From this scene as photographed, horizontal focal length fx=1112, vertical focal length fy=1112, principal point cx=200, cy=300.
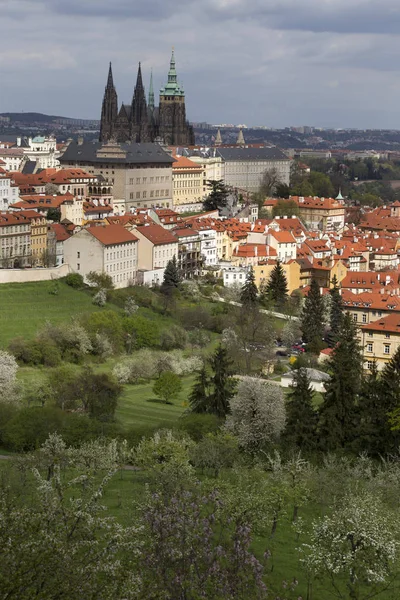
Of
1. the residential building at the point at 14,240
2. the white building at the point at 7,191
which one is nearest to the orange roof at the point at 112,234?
the residential building at the point at 14,240

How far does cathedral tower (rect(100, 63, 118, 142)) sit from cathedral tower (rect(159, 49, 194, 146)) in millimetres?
6200

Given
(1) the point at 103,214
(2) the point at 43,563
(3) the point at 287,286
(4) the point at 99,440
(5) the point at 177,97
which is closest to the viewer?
(2) the point at 43,563

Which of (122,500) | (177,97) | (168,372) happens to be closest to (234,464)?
(122,500)

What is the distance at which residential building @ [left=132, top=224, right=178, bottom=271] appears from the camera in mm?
71562

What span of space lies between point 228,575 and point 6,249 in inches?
1938

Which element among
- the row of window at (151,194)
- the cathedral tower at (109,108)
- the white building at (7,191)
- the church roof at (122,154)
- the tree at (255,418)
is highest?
the cathedral tower at (109,108)

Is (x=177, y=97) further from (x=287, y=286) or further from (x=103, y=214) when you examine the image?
(x=287, y=286)

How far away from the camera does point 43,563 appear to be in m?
16.2

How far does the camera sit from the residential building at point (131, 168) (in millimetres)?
95562

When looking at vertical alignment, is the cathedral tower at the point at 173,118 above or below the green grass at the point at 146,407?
above

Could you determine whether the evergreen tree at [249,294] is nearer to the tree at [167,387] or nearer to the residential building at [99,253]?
the residential building at [99,253]

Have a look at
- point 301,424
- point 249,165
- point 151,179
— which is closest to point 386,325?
point 301,424

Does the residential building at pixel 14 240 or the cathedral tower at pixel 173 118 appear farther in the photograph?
the cathedral tower at pixel 173 118

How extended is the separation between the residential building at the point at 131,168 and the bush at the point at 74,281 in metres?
27.4
